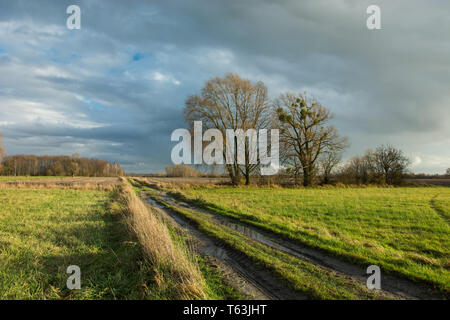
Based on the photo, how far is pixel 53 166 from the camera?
357ft

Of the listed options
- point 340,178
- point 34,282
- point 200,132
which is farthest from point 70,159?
point 34,282

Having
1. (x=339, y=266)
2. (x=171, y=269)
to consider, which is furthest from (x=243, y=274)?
(x=339, y=266)

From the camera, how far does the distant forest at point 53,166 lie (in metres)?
98.1

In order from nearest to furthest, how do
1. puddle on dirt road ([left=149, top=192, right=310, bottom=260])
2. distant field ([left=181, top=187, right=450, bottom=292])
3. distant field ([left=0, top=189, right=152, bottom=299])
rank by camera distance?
distant field ([left=0, top=189, right=152, bottom=299])
distant field ([left=181, top=187, right=450, bottom=292])
puddle on dirt road ([left=149, top=192, right=310, bottom=260])

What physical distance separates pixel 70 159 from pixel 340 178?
12816cm

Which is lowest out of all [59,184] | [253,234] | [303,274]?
[59,184]

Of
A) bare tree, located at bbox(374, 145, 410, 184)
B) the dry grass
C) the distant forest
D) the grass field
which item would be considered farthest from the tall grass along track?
the distant forest

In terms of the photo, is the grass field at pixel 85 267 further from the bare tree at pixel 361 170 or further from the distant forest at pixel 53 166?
the distant forest at pixel 53 166

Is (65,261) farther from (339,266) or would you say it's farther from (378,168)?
(378,168)

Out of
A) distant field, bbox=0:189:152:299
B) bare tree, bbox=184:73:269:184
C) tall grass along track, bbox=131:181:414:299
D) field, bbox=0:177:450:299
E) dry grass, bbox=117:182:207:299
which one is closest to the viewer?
dry grass, bbox=117:182:207:299

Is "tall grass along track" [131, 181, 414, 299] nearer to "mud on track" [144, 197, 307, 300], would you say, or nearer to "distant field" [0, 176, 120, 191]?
"mud on track" [144, 197, 307, 300]

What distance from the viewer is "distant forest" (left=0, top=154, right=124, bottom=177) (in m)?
98.1

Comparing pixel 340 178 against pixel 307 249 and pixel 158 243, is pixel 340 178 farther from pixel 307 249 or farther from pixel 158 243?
pixel 158 243

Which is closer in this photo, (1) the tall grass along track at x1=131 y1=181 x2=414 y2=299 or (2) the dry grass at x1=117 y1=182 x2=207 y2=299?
(2) the dry grass at x1=117 y1=182 x2=207 y2=299
